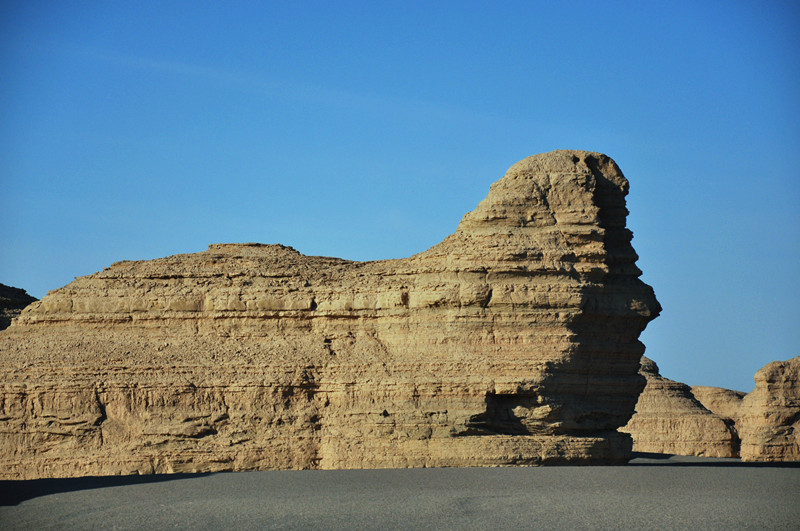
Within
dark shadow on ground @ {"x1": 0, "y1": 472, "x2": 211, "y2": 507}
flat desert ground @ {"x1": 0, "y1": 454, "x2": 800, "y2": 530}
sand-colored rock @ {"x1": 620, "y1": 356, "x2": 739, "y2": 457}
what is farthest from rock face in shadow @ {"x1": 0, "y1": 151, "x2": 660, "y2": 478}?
sand-colored rock @ {"x1": 620, "y1": 356, "x2": 739, "y2": 457}

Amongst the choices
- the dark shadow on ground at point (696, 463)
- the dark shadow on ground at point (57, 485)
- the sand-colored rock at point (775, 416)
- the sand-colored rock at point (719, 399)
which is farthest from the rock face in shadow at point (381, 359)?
the sand-colored rock at point (719, 399)

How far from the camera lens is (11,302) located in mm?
51812

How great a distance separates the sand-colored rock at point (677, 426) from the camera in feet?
194

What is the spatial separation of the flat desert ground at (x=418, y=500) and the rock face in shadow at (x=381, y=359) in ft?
11.1

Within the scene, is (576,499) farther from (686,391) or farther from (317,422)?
(686,391)

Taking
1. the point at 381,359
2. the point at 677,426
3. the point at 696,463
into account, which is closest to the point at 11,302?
the point at 381,359

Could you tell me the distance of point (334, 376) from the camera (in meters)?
33.8

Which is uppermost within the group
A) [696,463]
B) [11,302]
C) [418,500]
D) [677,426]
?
[11,302]

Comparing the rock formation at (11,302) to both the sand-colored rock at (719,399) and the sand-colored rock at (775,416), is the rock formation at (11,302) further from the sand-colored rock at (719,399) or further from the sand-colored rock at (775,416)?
the sand-colored rock at (719,399)

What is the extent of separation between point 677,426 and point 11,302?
3342cm

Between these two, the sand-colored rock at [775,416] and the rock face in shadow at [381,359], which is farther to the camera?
the sand-colored rock at [775,416]

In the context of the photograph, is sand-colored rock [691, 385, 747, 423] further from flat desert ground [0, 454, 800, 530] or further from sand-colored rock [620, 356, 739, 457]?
flat desert ground [0, 454, 800, 530]

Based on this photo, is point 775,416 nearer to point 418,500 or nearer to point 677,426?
point 677,426

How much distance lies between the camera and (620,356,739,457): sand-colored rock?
59.3m
